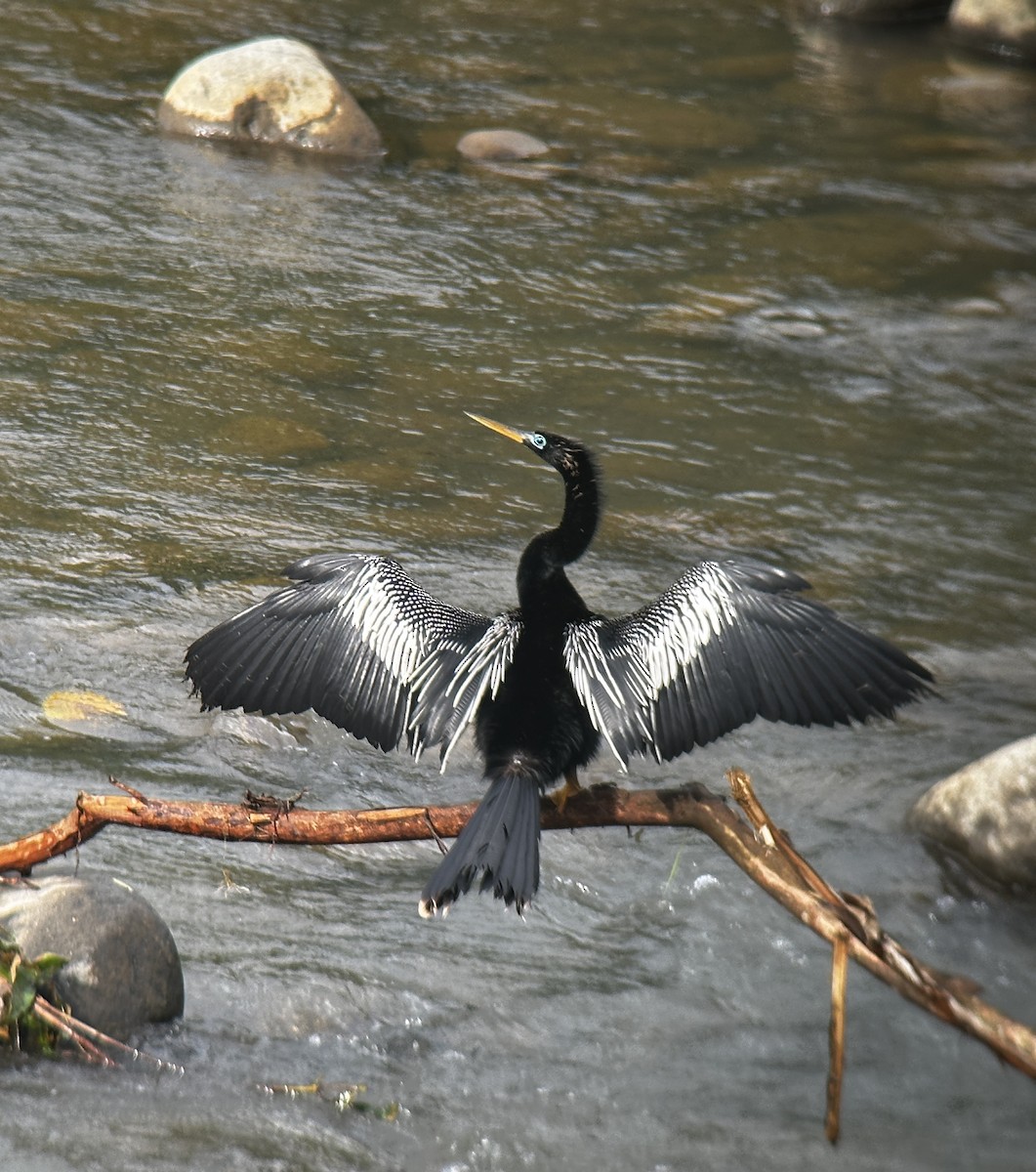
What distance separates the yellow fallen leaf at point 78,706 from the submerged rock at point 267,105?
595 centimetres

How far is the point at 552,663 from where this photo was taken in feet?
12.5

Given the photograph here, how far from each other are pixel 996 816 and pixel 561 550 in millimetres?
1705

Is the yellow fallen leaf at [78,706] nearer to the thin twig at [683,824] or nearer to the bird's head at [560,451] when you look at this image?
the thin twig at [683,824]

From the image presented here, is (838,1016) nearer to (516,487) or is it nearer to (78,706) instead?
(78,706)

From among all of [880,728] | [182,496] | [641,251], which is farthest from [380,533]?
[641,251]

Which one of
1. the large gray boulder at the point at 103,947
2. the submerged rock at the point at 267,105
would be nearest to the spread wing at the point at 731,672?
the large gray boulder at the point at 103,947

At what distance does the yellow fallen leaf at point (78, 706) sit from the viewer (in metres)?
4.95

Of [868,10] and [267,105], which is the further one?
[868,10]

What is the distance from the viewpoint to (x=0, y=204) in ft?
28.8

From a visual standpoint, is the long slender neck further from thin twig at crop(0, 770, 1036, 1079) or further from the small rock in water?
the small rock in water

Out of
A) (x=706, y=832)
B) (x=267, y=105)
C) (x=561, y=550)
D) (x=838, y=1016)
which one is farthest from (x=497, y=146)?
(x=838, y=1016)

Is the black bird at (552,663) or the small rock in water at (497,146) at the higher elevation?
the small rock in water at (497,146)

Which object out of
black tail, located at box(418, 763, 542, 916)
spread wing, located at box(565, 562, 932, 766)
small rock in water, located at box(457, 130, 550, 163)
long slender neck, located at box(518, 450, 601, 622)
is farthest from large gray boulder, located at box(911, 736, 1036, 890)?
small rock in water, located at box(457, 130, 550, 163)

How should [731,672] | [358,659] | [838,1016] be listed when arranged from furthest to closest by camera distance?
[358,659] < [731,672] < [838,1016]
